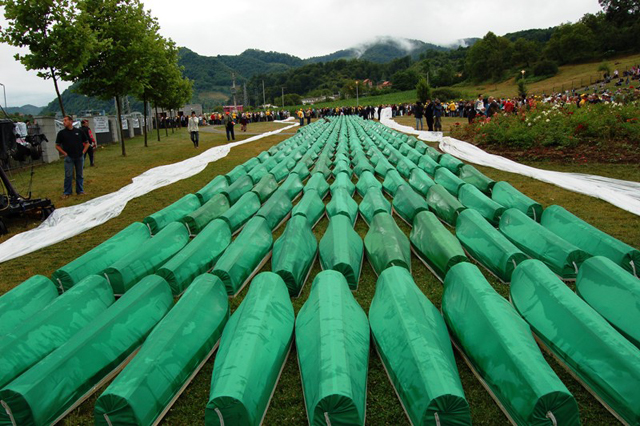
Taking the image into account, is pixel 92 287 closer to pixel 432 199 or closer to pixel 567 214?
pixel 432 199

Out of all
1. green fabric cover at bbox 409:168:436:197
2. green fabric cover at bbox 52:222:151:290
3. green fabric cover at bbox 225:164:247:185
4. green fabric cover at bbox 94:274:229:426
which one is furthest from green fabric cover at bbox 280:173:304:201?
green fabric cover at bbox 94:274:229:426

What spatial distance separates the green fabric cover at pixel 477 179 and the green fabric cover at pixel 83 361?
19.2 feet

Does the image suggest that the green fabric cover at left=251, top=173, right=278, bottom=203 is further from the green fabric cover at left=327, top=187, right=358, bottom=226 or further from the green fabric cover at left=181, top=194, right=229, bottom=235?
the green fabric cover at left=327, top=187, right=358, bottom=226

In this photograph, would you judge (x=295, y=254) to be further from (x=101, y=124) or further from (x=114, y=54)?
(x=101, y=124)

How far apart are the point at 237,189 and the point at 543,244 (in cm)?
521

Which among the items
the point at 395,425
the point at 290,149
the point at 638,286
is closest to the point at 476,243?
the point at 638,286

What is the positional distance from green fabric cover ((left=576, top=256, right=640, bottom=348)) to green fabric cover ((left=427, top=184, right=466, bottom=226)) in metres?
2.21

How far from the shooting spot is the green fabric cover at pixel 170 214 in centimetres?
585

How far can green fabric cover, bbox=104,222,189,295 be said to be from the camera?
165 inches

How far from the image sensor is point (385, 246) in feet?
14.6

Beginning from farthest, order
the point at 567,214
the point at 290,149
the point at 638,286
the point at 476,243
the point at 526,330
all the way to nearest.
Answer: the point at 290,149, the point at 567,214, the point at 476,243, the point at 638,286, the point at 526,330

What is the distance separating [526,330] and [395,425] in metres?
1.16

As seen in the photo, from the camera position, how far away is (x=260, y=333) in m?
2.92

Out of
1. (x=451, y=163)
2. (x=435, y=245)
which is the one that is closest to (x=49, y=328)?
(x=435, y=245)
